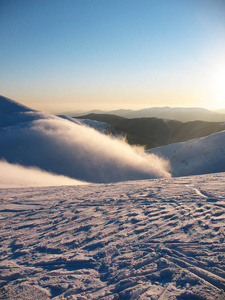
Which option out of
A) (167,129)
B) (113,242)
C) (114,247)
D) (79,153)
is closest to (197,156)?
(79,153)

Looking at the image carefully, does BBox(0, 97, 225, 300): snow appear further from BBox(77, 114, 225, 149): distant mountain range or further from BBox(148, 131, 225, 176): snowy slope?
BBox(77, 114, 225, 149): distant mountain range

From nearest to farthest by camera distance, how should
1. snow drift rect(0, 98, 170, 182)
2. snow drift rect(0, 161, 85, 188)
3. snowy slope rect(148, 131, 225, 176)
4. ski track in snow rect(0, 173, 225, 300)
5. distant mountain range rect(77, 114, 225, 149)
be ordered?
ski track in snow rect(0, 173, 225, 300)
snow drift rect(0, 161, 85, 188)
snow drift rect(0, 98, 170, 182)
snowy slope rect(148, 131, 225, 176)
distant mountain range rect(77, 114, 225, 149)

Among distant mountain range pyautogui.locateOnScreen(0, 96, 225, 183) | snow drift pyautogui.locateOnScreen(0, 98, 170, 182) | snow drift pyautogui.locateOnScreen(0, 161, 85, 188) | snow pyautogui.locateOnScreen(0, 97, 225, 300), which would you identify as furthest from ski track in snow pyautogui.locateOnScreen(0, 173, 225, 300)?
distant mountain range pyautogui.locateOnScreen(0, 96, 225, 183)

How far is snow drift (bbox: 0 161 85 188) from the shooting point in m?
11.1

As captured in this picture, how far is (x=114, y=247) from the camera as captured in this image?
4.45 m

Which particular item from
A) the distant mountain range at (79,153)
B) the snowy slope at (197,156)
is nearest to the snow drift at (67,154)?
the distant mountain range at (79,153)

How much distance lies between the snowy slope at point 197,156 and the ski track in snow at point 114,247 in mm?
13831

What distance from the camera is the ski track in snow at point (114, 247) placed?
3.37 m

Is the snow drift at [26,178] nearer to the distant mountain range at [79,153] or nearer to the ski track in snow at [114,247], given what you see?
the distant mountain range at [79,153]

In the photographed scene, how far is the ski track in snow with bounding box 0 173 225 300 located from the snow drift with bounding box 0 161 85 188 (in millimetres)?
3644

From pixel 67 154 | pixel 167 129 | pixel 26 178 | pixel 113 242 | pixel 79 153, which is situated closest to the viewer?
Answer: pixel 113 242

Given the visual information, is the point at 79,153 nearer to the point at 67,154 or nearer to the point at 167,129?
the point at 67,154

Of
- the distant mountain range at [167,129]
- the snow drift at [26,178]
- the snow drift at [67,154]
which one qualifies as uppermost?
the distant mountain range at [167,129]

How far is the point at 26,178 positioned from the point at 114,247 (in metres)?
9.17
